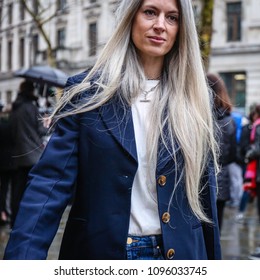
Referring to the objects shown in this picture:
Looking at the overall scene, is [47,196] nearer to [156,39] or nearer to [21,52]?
[156,39]

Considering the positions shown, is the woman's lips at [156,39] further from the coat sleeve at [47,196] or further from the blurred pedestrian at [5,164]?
the blurred pedestrian at [5,164]

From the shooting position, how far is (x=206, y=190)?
7.77 ft

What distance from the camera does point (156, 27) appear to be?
2.30 m

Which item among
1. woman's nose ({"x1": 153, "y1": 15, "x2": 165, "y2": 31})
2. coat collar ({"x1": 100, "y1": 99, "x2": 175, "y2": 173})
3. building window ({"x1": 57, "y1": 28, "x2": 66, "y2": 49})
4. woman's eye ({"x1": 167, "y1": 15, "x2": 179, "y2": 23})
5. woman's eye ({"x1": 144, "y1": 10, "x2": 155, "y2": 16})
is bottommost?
coat collar ({"x1": 100, "y1": 99, "x2": 175, "y2": 173})

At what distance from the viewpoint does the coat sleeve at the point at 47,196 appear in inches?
80.5

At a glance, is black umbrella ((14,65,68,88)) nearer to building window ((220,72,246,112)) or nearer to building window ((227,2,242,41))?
building window ((220,72,246,112))

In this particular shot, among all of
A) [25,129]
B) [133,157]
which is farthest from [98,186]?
[25,129]

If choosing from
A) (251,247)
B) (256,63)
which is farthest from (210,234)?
(256,63)

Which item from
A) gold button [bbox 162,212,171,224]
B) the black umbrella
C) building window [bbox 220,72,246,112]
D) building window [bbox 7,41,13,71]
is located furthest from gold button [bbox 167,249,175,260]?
building window [bbox 7,41,13,71]

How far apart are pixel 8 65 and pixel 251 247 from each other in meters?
40.1

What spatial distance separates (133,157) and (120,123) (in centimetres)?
13

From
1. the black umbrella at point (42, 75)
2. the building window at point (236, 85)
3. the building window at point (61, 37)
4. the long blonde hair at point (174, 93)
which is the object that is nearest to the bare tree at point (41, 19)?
the black umbrella at point (42, 75)

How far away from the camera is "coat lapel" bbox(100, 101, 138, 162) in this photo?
2201 millimetres

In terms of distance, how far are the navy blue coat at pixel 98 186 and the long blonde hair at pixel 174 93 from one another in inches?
1.7
